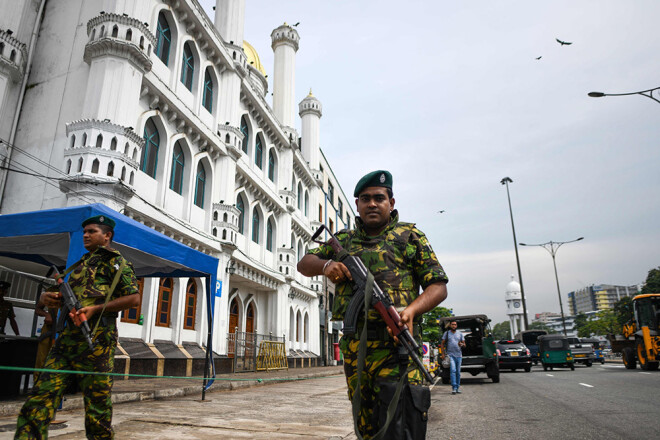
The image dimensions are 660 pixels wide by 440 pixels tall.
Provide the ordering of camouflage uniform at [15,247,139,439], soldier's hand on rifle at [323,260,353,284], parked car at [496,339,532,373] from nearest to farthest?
1. soldier's hand on rifle at [323,260,353,284]
2. camouflage uniform at [15,247,139,439]
3. parked car at [496,339,532,373]

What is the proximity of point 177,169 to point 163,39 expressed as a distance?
446 cm

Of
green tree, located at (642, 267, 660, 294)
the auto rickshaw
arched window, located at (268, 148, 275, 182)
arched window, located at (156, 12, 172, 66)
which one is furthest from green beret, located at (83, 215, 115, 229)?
green tree, located at (642, 267, 660, 294)

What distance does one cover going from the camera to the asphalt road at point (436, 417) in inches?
195

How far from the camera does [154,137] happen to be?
47.6 feet

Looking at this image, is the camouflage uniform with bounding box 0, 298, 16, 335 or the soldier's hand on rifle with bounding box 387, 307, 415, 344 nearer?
the soldier's hand on rifle with bounding box 387, 307, 415, 344

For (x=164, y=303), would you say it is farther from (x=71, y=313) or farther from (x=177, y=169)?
(x=71, y=313)

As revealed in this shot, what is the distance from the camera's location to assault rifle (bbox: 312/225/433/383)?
224 centimetres

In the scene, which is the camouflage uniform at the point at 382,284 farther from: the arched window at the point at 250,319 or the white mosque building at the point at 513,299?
the white mosque building at the point at 513,299

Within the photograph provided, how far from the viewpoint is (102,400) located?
3018 millimetres

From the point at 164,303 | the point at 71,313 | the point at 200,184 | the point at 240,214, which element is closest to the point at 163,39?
the point at 200,184

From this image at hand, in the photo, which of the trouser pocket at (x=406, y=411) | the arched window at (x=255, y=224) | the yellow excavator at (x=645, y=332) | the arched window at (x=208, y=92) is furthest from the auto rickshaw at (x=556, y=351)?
the trouser pocket at (x=406, y=411)

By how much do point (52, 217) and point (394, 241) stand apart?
19.8 ft

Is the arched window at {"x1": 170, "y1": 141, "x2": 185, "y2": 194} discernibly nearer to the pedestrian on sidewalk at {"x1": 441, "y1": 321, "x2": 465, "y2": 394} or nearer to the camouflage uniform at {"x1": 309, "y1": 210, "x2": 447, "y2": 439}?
the pedestrian on sidewalk at {"x1": 441, "y1": 321, "x2": 465, "y2": 394}

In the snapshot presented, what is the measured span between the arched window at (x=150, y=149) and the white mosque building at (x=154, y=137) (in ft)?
0.23
